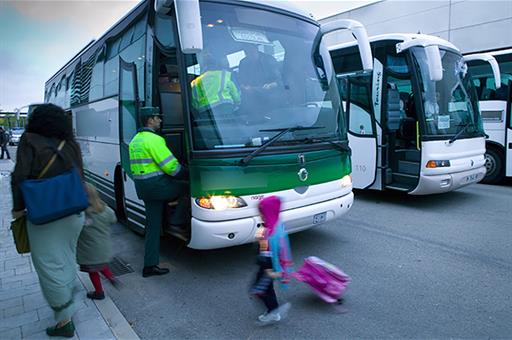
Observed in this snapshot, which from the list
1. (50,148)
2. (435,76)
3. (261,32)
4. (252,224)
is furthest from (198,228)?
(435,76)

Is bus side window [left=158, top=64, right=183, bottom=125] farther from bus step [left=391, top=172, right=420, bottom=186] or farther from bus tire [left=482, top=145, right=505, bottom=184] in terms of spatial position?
bus tire [left=482, top=145, right=505, bottom=184]

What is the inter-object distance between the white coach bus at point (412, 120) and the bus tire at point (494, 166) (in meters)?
2.50

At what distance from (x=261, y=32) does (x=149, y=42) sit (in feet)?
4.33

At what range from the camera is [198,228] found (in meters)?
3.88

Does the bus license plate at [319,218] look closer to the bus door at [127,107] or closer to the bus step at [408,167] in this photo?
the bus door at [127,107]

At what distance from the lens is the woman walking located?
9.36 ft

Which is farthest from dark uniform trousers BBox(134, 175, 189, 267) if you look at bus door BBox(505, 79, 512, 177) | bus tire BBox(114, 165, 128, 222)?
bus door BBox(505, 79, 512, 177)

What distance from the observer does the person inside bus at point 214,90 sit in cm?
399

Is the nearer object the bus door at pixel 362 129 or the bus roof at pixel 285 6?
the bus roof at pixel 285 6

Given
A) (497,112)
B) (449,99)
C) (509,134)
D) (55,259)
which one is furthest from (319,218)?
(497,112)

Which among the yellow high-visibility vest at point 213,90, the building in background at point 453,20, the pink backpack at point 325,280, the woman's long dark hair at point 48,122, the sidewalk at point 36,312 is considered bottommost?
the sidewalk at point 36,312

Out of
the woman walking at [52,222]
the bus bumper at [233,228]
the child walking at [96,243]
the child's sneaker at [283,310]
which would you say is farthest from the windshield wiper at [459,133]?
the woman walking at [52,222]

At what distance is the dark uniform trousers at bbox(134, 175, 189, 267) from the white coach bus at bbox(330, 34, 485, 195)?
4300mm

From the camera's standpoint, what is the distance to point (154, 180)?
4.03 meters
